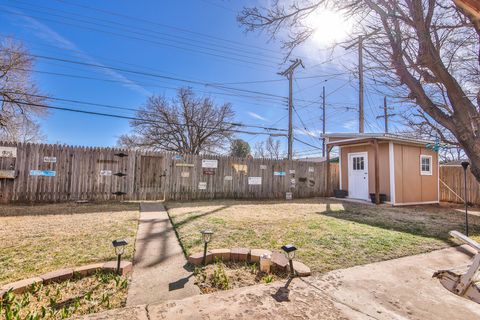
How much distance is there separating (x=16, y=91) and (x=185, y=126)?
1062cm

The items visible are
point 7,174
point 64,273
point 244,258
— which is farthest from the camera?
point 7,174

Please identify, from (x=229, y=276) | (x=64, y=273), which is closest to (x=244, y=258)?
(x=229, y=276)

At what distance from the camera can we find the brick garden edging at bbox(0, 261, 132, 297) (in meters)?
1.99

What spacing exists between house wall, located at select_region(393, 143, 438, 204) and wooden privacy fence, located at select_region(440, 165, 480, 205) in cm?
79

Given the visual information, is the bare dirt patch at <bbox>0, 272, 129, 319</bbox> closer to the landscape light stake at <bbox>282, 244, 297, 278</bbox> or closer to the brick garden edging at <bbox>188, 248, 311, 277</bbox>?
the brick garden edging at <bbox>188, 248, 311, 277</bbox>

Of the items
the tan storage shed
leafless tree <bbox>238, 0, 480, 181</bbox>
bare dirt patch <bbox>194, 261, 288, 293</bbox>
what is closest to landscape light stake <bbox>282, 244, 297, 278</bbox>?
bare dirt patch <bbox>194, 261, 288, 293</bbox>

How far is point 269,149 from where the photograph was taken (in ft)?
114

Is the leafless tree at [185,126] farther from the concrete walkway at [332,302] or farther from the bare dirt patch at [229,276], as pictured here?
the concrete walkway at [332,302]

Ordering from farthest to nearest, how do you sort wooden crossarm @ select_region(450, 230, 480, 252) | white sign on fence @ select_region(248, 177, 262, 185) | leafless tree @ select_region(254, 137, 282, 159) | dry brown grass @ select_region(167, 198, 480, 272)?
leafless tree @ select_region(254, 137, 282, 159), white sign on fence @ select_region(248, 177, 262, 185), dry brown grass @ select_region(167, 198, 480, 272), wooden crossarm @ select_region(450, 230, 480, 252)

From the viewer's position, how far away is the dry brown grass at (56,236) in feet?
8.53

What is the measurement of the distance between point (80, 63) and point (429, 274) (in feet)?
44.6

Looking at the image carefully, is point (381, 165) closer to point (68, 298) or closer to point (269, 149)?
point (68, 298)

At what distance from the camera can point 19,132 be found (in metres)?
13.2

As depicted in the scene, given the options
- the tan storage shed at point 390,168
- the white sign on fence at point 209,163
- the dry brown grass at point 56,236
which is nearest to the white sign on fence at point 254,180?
the white sign on fence at point 209,163
